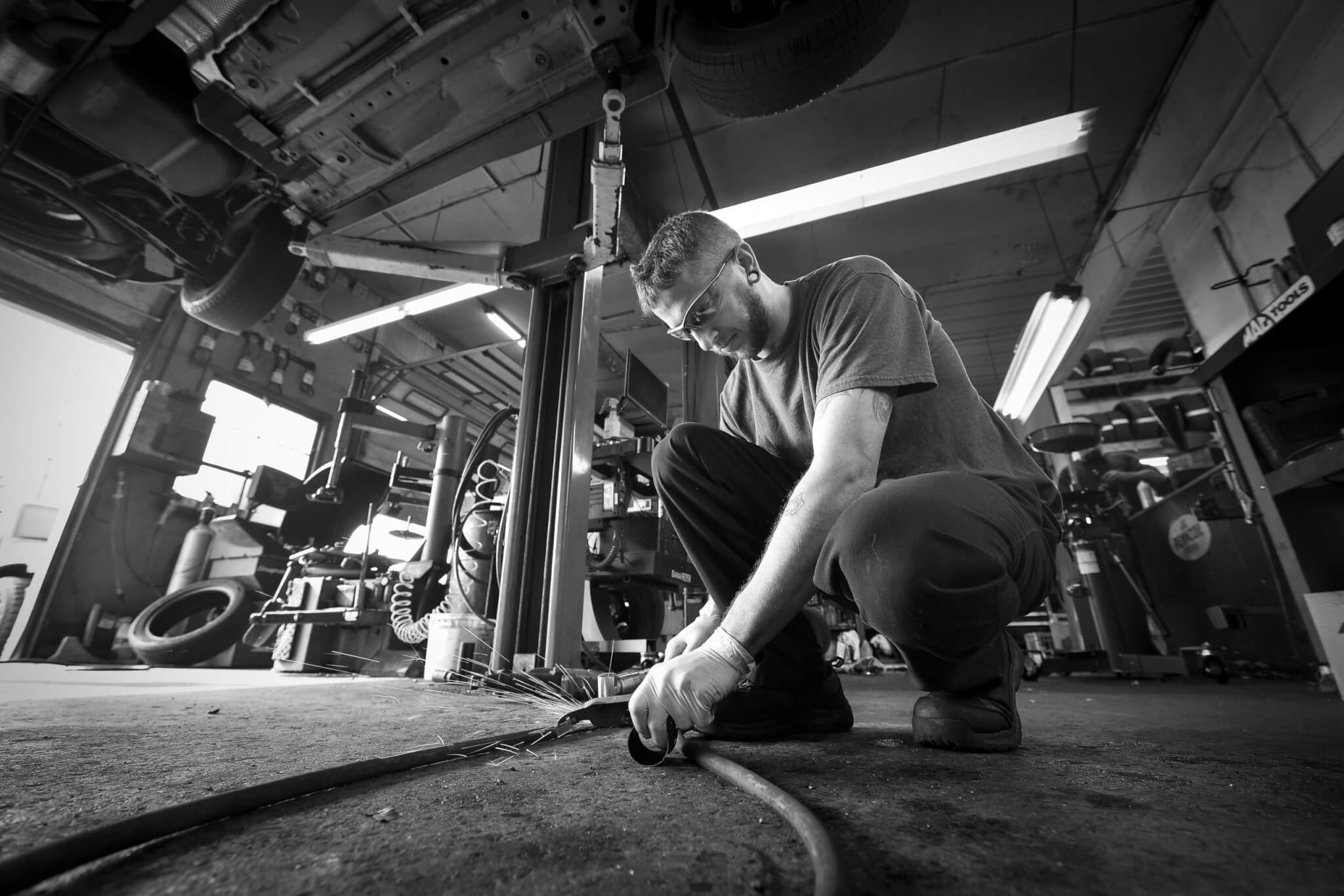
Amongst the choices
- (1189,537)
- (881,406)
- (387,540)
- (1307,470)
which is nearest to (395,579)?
(387,540)

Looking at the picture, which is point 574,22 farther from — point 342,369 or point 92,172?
point 342,369

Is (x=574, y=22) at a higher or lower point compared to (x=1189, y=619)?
higher

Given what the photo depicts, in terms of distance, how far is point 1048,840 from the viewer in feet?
1.39

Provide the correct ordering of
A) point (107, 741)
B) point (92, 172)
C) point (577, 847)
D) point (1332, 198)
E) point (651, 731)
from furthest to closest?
1. point (92, 172)
2. point (1332, 198)
3. point (107, 741)
4. point (651, 731)
5. point (577, 847)

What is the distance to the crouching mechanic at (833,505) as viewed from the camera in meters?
0.72

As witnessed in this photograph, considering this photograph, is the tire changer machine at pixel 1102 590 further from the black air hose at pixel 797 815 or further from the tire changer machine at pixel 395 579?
the black air hose at pixel 797 815

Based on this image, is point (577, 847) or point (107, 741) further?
point (107, 741)

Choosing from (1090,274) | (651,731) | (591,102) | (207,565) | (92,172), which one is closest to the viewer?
(651,731)

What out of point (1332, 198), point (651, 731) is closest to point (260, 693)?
point (651, 731)

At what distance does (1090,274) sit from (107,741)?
6.13 metres

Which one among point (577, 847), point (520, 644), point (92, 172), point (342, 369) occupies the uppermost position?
point (342, 369)

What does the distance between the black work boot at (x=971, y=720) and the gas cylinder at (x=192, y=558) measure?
4917 mm

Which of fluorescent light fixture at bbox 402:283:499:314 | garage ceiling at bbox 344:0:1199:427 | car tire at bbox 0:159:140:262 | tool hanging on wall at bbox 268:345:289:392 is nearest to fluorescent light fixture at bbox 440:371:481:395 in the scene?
garage ceiling at bbox 344:0:1199:427

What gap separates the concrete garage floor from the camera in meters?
0.36
